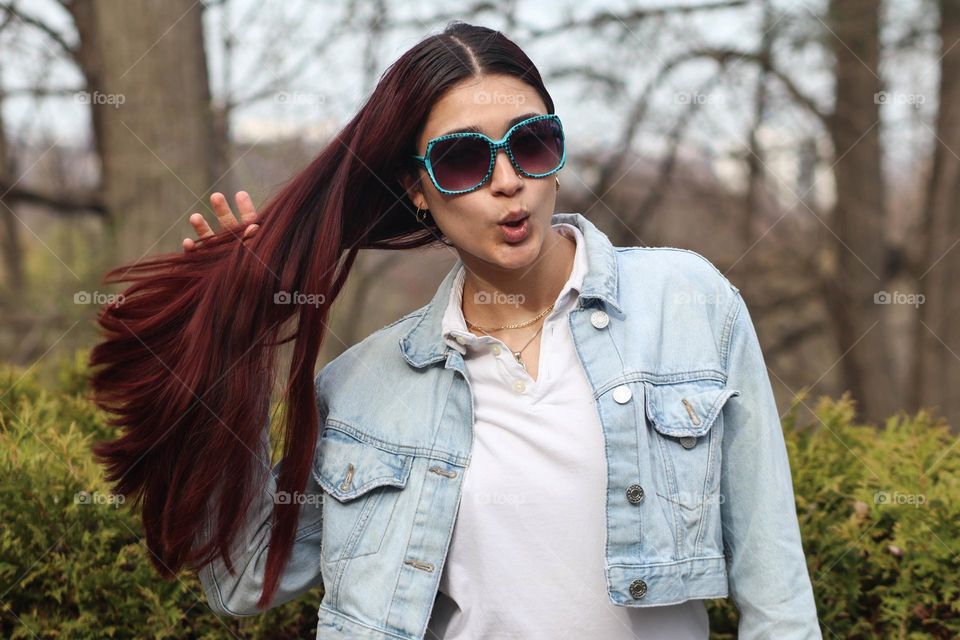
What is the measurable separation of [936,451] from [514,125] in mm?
1353

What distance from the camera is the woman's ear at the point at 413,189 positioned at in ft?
7.18

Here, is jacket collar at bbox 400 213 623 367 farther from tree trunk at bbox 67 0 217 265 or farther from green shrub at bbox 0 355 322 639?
tree trunk at bbox 67 0 217 265

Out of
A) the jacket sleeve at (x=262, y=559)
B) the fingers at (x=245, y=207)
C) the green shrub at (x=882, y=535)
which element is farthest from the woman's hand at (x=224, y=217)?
the green shrub at (x=882, y=535)

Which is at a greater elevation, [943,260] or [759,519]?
[943,260]

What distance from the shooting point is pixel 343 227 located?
2254mm

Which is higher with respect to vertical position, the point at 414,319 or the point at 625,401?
the point at 414,319

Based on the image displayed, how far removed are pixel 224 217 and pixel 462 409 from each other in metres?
0.67

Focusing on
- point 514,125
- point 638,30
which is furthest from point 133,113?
point 514,125

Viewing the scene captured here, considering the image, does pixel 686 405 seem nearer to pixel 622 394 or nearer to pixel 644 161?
pixel 622 394

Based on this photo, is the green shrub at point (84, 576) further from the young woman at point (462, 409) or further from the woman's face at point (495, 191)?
the woman's face at point (495, 191)

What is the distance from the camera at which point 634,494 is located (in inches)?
72.1

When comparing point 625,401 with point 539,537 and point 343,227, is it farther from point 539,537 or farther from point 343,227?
point 343,227

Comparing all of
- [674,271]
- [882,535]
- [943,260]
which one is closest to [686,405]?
[674,271]

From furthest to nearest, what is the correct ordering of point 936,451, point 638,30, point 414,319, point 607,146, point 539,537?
point 607,146 < point 638,30 < point 936,451 < point 414,319 < point 539,537
